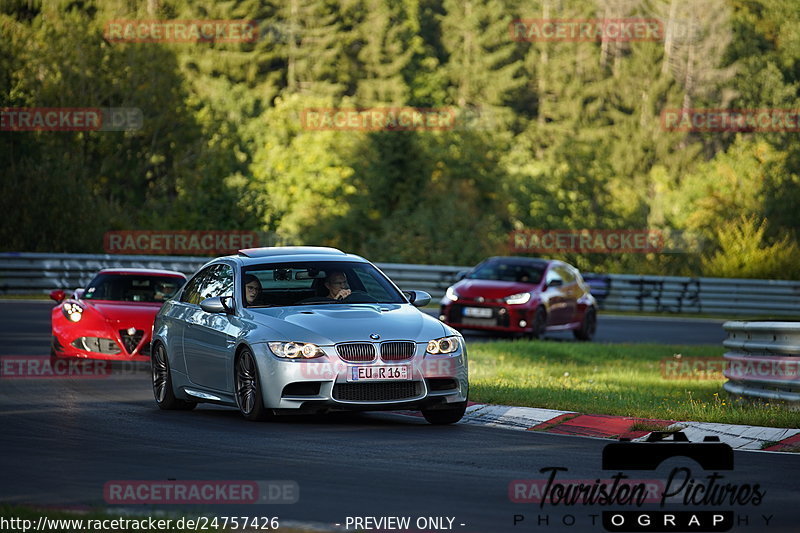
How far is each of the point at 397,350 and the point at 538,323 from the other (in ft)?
46.9

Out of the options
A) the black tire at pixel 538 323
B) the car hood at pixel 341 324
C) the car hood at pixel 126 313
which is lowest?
the black tire at pixel 538 323

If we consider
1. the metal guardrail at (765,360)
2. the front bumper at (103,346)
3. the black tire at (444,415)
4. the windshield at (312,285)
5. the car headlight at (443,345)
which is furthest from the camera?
the front bumper at (103,346)

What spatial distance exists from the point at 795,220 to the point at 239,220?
2076 cm

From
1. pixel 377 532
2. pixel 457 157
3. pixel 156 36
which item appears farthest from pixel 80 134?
pixel 377 532

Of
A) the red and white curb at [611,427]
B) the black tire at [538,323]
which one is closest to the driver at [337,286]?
the red and white curb at [611,427]

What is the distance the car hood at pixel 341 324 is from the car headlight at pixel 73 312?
19.0 ft

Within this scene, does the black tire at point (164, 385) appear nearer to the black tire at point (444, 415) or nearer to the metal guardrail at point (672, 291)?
the black tire at point (444, 415)

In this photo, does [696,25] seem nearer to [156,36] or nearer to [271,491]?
[156,36]

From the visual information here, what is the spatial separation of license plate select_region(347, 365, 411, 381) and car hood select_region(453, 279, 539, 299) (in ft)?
45.6

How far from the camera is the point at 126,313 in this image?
18.7m

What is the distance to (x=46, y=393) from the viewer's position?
15.7 metres

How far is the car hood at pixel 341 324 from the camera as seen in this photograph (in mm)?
12727

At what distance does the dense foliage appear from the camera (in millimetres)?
43844

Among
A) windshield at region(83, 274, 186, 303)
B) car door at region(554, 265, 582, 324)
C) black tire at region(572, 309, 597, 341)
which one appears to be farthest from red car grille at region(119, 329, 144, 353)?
black tire at region(572, 309, 597, 341)
